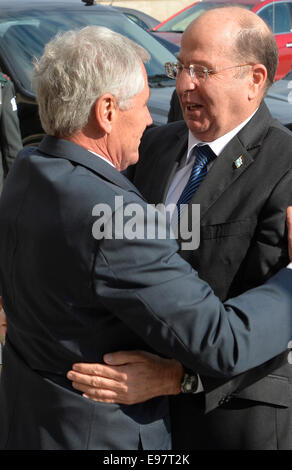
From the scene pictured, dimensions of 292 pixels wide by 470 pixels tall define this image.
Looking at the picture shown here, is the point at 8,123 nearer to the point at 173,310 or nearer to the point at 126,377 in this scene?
the point at 126,377

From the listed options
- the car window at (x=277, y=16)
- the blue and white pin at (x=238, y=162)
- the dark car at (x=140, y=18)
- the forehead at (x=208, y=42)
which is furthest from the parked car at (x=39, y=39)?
the dark car at (x=140, y=18)

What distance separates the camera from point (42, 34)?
20.3 feet

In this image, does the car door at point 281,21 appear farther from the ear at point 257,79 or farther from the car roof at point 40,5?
the ear at point 257,79

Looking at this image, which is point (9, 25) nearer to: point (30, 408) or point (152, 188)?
point (152, 188)

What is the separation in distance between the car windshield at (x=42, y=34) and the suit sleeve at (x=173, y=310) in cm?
455

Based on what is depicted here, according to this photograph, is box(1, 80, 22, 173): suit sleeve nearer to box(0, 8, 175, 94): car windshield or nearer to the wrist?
box(0, 8, 175, 94): car windshield

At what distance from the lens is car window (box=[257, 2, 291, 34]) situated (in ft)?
35.2

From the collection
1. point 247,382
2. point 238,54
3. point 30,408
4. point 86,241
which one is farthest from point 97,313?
point 238,54

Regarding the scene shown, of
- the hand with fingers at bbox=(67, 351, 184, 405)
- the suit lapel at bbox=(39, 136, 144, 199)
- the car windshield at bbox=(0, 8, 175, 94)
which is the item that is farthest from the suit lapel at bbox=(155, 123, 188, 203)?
the car windshield at bbox=(0, 8, 175, 94)

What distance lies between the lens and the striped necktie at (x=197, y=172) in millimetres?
2207

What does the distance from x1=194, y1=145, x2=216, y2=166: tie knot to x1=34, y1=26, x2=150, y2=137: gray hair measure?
0.56m

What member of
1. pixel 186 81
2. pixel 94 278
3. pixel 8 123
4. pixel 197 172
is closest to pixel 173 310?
pixel 94 278

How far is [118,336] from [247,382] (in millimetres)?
435
